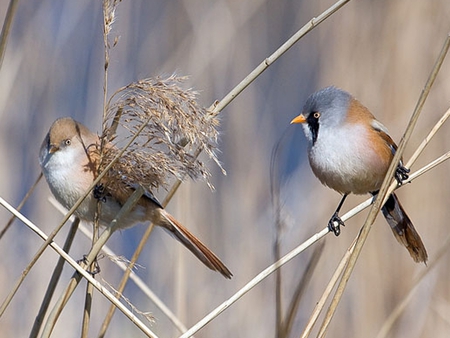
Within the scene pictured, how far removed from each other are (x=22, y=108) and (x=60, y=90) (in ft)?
0.69

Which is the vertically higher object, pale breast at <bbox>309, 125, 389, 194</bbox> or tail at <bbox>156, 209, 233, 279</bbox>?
pale breast at <bbox>309, 125, 389, 194</bbox>

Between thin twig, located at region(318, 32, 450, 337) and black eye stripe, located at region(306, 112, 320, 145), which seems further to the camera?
black eye stripe, located at region(306, 112, 320, 145)

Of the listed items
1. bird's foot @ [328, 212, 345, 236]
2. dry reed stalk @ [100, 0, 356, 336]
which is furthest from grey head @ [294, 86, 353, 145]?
dry reed stalk @ [100, 0, 356, 336]

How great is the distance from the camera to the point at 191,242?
2295 millimetres

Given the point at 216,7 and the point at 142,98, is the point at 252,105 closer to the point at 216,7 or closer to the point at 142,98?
the point at 216,7

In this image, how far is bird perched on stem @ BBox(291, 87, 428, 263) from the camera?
2.25m

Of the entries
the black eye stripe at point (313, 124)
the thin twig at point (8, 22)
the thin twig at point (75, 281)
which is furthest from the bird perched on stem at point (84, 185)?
the thin twig at point (8, 22)

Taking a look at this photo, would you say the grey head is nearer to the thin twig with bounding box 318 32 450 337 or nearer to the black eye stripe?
the black eye stripe

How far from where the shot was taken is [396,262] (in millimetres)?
3041

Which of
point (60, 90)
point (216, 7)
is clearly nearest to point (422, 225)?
point (216, 7)

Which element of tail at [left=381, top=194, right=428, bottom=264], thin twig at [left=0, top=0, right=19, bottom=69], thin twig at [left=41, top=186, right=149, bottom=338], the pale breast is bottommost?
thin twig at [left=41, top=186, right=149, bottom=338]

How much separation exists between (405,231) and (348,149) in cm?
34

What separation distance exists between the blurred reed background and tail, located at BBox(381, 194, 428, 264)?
1.73 ft

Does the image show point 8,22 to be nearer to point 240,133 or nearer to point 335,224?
point 335,224
